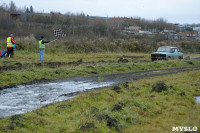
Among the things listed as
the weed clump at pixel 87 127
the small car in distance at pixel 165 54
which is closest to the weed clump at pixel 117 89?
the weed clump at pixel 87 127

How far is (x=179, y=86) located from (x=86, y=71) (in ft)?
23.7

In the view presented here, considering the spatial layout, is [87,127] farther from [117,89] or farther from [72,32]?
[72,32]

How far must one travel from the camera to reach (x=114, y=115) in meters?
8.31

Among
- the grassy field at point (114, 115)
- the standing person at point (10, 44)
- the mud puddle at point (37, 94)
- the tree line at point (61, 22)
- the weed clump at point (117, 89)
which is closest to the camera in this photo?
the grassy field at point (114, 115)

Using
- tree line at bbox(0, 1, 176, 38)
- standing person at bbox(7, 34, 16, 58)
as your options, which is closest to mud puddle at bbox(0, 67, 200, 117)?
standing person at bbox(7, 34, 16, 58)

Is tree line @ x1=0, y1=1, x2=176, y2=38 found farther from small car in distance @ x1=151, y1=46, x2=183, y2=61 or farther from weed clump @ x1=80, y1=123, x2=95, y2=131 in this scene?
weed clump @ x1=80, y1=123, x2=95, y2=131

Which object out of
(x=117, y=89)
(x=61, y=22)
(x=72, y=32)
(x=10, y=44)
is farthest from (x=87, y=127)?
(x=61, y=22)

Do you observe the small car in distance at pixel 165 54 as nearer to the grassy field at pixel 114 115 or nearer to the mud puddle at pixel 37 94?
the mud puddle at pixel 37 94

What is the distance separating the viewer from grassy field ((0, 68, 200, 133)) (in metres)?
7.24

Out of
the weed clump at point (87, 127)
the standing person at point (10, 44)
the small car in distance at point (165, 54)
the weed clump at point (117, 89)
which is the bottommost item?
the small car in distance at point (165, 54)

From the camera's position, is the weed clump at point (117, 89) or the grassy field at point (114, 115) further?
the weed clump at point (117, 89)

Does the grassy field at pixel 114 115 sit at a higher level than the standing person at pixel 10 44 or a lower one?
lower

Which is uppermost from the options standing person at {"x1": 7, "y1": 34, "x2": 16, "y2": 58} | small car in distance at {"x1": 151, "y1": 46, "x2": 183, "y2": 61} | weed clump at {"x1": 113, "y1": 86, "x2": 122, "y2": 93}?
standing person at {"x1": 7, "y1": 34, "x2": 16, "y2": 58}

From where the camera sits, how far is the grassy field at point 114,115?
23.7 ft
